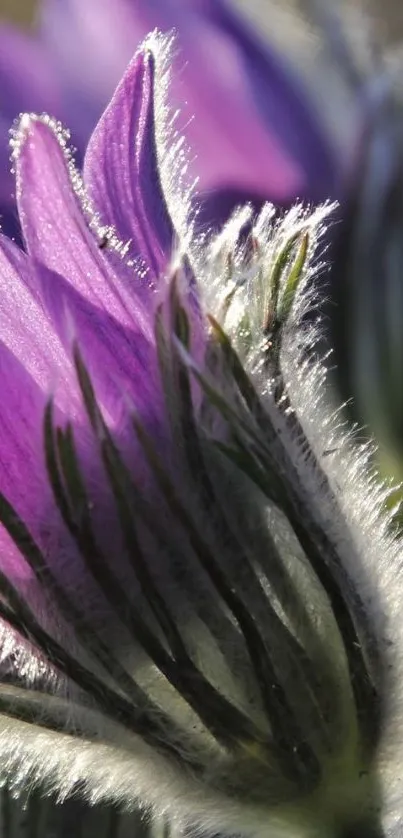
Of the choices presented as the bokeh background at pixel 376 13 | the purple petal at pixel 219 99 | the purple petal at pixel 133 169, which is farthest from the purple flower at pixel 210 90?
the purple petal at pixel 133 169

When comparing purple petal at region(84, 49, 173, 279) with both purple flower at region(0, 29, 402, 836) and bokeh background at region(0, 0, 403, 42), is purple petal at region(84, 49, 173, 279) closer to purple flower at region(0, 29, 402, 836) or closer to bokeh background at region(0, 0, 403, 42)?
purple flower at region(0, 29, 402, 836)

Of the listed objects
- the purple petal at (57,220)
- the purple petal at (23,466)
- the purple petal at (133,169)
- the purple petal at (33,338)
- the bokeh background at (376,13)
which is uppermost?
the bokeh background at (376,13)

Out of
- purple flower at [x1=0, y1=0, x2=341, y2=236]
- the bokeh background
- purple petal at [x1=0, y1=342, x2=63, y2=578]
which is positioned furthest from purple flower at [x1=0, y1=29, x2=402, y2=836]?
the bokeh background

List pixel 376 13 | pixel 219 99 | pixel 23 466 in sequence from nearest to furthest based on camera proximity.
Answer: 1. pixel 23 466
2. pixel 219 99
3. pixel 376 13

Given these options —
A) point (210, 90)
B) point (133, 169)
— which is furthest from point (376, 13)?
point (133, 169)

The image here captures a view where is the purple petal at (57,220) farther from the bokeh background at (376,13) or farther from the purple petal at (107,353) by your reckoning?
the bokeh background at (376,13)

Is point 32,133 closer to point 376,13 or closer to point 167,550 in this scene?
point 167,550
